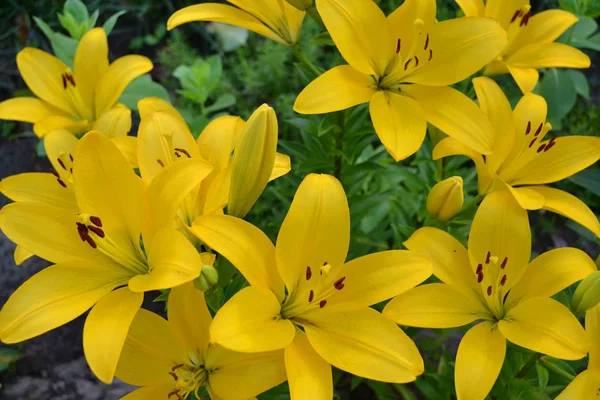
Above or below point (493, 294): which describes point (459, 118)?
above

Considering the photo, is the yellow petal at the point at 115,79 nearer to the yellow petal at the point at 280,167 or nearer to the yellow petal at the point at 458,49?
the yellow petal at the point at 280,167

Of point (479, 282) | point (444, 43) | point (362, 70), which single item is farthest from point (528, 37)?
point (479, 282)

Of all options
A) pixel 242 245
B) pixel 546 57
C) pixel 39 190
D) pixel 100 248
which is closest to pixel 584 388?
pixel 242 245

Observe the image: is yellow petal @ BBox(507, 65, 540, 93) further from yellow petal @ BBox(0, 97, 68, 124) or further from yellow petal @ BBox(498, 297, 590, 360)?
yellow petal @ BBox(0, 97, 68, 124)

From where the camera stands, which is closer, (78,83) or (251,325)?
(251,325)

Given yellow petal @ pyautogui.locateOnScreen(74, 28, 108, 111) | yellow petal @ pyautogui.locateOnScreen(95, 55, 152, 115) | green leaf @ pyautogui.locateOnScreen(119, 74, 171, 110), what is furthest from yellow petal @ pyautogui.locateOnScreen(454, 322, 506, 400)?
green leaf @ pyautogui.locateOnScreen(119, 74, 171, 110)

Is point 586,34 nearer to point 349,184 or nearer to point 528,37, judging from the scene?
point 528,37

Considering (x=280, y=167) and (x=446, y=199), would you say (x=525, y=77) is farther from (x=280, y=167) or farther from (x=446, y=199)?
(x=280, y=167)
